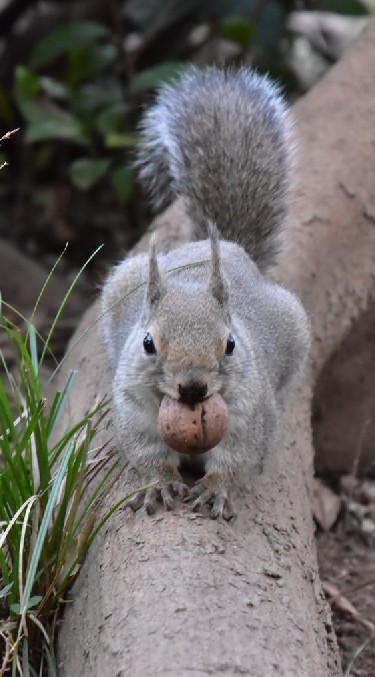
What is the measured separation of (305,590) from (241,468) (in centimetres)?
51

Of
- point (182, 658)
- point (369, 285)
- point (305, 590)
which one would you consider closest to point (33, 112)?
point (369, 285)

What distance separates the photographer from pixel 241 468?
132 inches

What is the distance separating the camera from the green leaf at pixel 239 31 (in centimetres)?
659

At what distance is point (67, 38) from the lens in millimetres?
6668

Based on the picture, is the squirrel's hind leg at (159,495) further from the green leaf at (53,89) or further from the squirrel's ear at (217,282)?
the green leaf at (53,89)

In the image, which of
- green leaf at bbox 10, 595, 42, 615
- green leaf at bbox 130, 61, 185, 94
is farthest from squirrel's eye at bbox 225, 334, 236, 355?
green leaf at bbox 130, 61, 185, 94

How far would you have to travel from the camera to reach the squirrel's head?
116 inches

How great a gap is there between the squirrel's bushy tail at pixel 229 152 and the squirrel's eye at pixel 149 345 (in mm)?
1131

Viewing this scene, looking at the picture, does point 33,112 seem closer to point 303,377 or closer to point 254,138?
point 254,138

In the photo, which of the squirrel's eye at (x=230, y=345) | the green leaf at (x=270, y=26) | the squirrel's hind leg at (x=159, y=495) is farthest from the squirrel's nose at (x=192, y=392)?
the green leaf at (x=270, y=26)

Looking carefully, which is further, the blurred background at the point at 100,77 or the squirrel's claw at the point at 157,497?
the blurred background at the point at 100,77

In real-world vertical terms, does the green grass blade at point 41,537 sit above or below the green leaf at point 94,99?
above

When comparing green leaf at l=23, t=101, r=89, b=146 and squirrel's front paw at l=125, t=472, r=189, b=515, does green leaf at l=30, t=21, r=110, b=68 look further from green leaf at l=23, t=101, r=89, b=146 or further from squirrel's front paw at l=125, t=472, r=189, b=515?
squirrel's front paw at l=125, t=472, r=189, b=515

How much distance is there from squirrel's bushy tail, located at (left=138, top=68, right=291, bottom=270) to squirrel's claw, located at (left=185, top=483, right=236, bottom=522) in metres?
1.25
